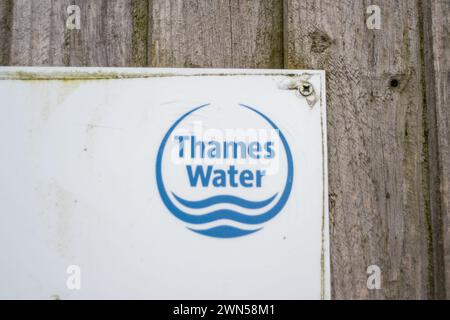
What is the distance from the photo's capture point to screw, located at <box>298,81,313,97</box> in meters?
0.87

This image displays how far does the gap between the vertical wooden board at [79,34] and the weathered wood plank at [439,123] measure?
55 cm

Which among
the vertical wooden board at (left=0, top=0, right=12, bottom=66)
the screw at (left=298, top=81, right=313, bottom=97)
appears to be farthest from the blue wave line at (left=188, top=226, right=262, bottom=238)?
the vertical wooden board at (left=0, top=0, right=12, bottom=66)

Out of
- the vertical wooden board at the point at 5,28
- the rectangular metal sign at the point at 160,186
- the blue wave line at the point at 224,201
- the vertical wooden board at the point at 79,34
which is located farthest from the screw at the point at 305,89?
the vertical wooden board at the point at 5,28

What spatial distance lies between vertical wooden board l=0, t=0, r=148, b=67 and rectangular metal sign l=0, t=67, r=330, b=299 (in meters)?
0.04

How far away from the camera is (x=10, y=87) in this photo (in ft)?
2.83

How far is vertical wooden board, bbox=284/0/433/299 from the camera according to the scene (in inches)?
33.6

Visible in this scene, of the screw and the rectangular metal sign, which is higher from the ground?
the screw

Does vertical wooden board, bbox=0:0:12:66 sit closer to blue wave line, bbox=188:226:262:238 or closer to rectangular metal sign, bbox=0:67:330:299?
rectangular metal sign, bbox=0:67:330:299

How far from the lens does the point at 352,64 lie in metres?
0.89

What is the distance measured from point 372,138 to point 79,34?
23.5 inches

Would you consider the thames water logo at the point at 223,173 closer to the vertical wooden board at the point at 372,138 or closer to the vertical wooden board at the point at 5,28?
the vertical wooden board at the point at 372,138

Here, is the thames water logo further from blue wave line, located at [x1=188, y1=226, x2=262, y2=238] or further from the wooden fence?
the wooden fence

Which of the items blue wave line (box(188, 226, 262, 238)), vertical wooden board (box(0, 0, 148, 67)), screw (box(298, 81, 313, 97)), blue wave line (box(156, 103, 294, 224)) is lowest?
blue wave line (box(188, 226, 262, 238))

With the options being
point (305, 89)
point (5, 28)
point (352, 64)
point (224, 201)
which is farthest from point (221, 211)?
point (5, 28)
